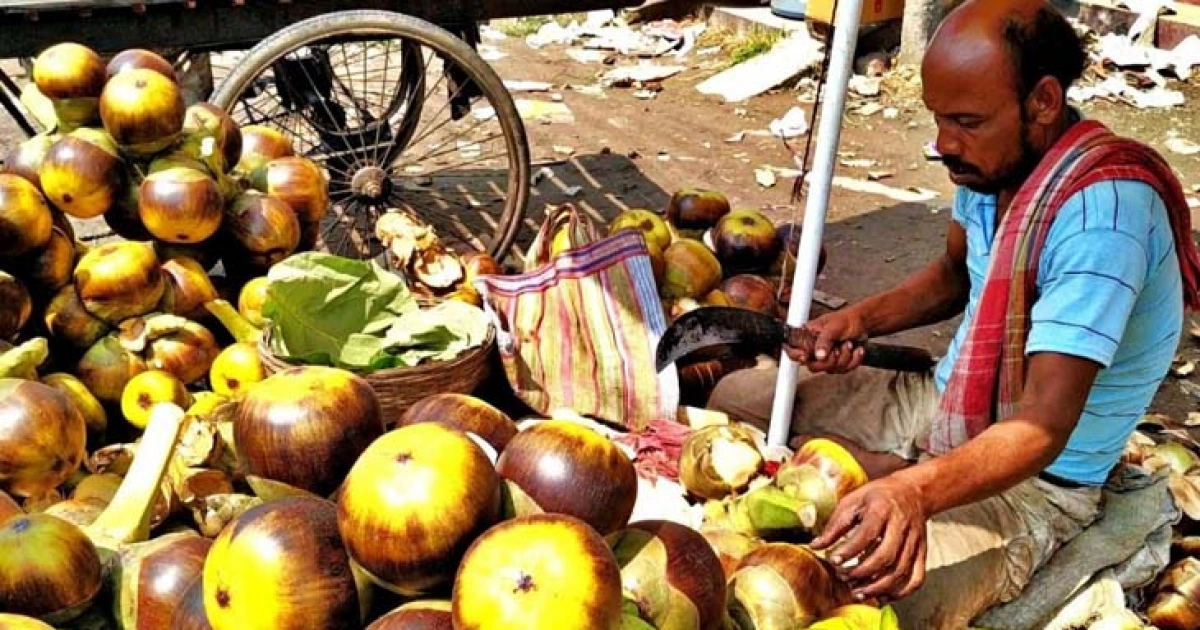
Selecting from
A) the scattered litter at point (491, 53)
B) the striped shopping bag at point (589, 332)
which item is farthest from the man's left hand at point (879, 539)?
the scattered litter at point (491, 53)

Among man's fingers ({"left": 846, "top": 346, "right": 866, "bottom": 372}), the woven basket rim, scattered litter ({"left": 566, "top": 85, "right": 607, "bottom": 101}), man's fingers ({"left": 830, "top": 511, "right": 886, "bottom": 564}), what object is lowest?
scattered litter ({"left": 566, "top": 85, "right": 607, "bottom": 101})

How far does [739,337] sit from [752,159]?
15.1 ft

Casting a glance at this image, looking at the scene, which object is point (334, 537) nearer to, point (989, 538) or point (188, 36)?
point (989, 538)

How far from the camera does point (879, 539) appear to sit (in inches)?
81.0

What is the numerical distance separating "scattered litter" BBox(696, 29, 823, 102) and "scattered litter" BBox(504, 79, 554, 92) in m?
1.29

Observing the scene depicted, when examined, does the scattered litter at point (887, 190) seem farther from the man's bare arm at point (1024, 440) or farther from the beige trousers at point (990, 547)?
the man's bare arm at point (1024, 440)

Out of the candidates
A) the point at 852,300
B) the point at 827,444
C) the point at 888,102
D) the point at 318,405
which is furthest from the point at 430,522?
the point at 888,102

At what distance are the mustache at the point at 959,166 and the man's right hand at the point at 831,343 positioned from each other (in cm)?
64

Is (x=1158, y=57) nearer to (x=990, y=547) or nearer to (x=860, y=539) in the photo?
(x=990, y=547)

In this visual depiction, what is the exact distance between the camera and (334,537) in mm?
1493

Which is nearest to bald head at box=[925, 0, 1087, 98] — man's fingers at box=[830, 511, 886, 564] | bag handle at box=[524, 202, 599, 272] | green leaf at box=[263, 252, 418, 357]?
man's fingers at box=[830, 511, 886, 564]

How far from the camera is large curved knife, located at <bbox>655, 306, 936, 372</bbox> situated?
2.93 m

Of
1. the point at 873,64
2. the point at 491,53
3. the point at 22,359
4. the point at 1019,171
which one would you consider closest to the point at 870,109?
the point at 873,64

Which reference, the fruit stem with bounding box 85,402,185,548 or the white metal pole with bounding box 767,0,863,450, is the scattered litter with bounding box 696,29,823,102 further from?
the fruit stem with bounding box 85,402,185,548
